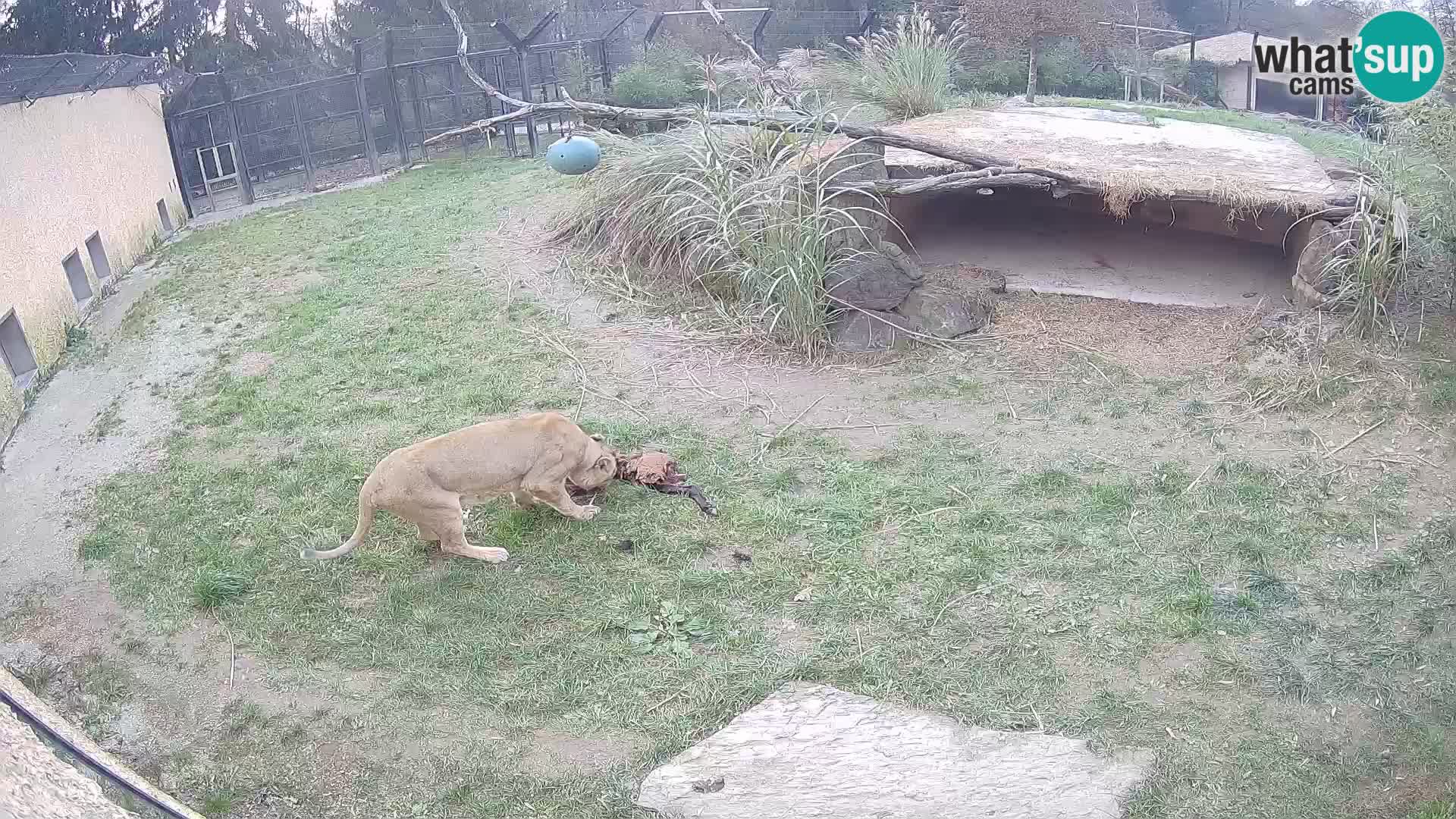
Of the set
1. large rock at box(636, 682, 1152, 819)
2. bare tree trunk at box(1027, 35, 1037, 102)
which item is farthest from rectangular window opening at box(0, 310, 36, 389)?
bare tree trunk at box(1027, 35, 1037, 102)

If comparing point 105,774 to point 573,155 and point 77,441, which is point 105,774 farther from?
point 573,155

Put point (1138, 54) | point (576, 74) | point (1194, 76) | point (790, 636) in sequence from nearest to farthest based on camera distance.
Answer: point (790, 636)
point (576, 74)
point (1138, 54)
point (1194, 76)

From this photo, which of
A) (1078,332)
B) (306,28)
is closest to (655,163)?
(1078,332)

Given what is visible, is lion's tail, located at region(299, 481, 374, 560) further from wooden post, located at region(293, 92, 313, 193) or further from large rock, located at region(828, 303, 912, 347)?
wooden post, located at region(293, 92, 313, 193)

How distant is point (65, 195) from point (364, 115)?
22.6 ft

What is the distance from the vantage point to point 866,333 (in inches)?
305

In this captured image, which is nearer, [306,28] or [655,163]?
[655,163]

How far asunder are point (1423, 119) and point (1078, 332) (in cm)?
271

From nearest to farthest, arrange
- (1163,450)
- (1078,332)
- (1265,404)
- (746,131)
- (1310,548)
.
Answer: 1. (1310,548)
2. (1163,450)
3. (1265,404)
4. (1078,332)
5. (746,131)

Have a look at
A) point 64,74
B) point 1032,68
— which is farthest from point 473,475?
point 1032,68

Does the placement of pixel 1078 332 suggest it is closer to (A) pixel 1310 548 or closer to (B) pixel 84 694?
(A) pixel 1310 548

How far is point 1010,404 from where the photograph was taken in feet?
22.3

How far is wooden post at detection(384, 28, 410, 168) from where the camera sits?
55.3 feet

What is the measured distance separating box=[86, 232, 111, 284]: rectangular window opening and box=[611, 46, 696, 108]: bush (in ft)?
29.5
